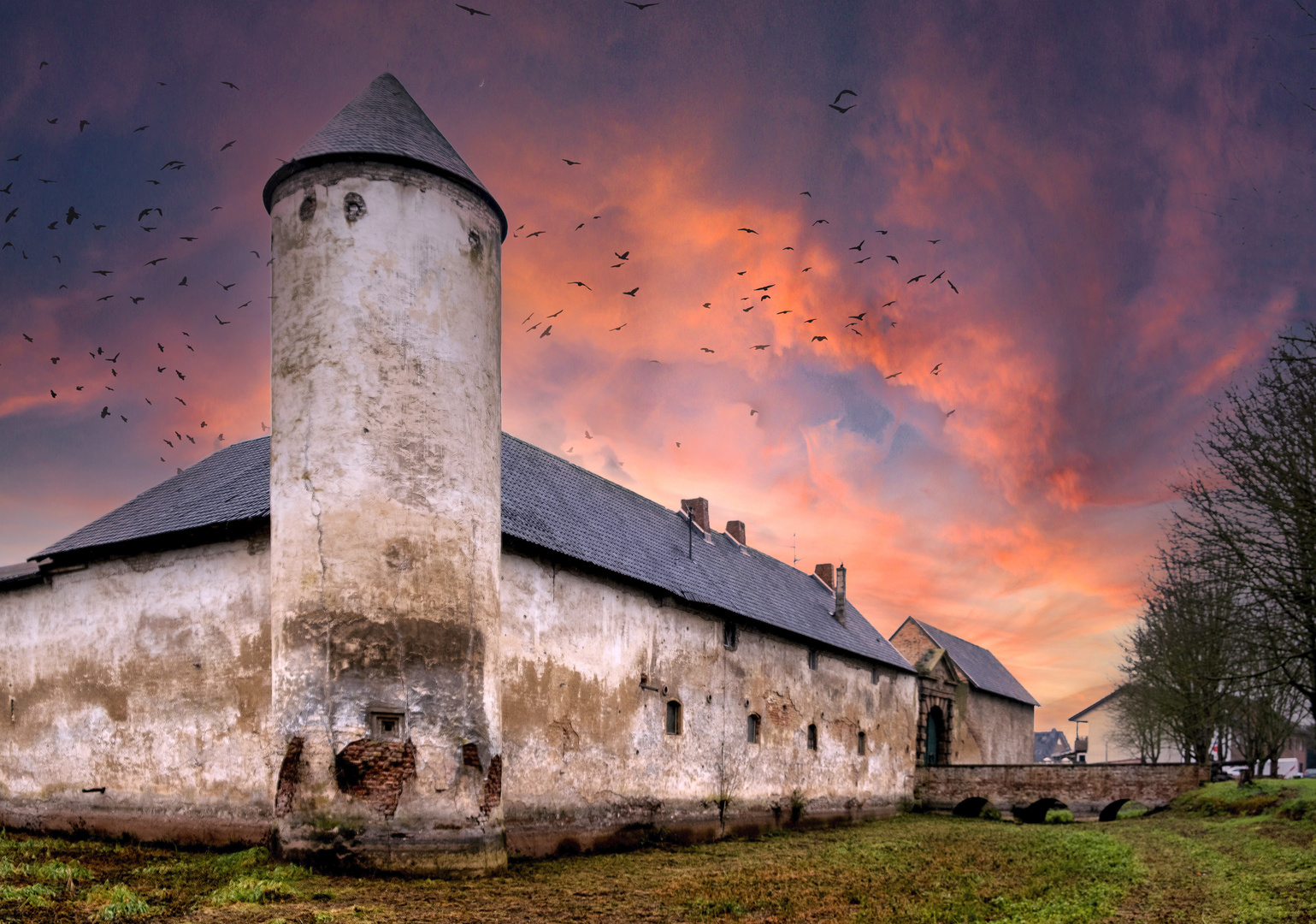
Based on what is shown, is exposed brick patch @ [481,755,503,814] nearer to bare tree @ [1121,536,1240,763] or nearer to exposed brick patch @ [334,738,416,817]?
exposed brick patch @ [334,738,416,817]

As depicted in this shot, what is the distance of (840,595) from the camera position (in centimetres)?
3080

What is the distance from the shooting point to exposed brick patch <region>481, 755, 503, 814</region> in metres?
12.0

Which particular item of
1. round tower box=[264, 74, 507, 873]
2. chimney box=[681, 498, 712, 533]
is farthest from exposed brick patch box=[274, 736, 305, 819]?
chimney box=[681, 498, 712, 533]

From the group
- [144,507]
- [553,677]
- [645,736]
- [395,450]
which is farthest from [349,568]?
[144,507]

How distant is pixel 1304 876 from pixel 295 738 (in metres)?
13.0

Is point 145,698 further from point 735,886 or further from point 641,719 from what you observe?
point 735,886

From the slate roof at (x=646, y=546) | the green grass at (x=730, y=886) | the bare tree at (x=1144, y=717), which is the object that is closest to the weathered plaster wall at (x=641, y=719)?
the slate roof at (x=646, y=546)

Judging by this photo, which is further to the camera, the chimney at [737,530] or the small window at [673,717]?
the chimney at [737,530]

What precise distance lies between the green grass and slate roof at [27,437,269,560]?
5.00m

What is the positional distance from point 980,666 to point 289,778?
41.3 metres

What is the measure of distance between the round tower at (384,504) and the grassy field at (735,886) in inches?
38.4

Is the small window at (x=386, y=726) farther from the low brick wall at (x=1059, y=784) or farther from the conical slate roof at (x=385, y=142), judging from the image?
the low brick wall at (x=1059, y=784)

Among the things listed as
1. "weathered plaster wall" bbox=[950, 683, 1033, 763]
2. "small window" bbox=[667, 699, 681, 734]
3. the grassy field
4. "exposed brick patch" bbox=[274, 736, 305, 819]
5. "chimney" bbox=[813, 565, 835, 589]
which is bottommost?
"weathered plaster wall" bbox=[950, 683, 1033, 763]

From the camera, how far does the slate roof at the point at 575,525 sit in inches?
622
